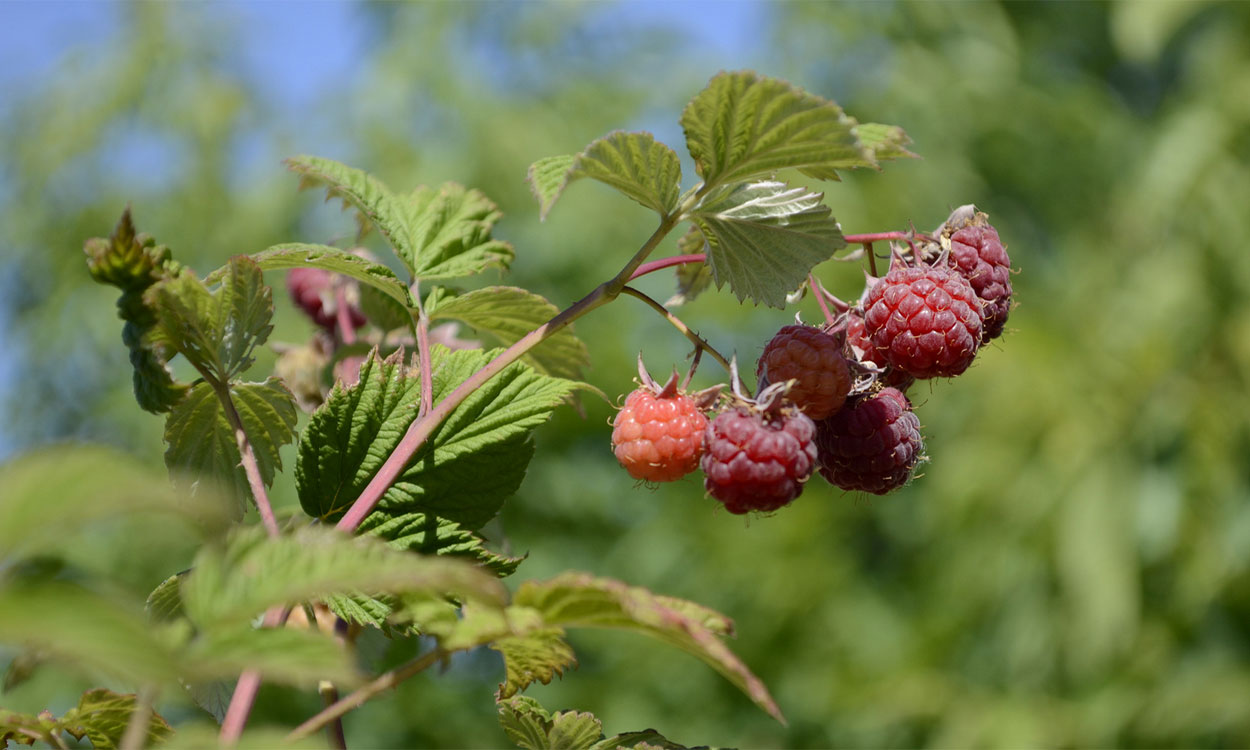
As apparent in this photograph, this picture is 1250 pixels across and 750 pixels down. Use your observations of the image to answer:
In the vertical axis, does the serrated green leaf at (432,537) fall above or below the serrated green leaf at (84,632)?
above

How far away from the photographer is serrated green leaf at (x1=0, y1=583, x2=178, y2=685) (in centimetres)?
36

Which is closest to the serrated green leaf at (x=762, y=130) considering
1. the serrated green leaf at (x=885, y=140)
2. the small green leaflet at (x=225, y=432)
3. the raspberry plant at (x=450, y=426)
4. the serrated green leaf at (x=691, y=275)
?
the raspberry plant at (x=450, y=426)

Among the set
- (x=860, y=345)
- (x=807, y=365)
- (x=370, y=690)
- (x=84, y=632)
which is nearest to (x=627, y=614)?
(x=370, y=690)

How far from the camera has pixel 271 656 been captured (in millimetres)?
428

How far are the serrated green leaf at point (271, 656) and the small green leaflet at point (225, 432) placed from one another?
0.33 metres

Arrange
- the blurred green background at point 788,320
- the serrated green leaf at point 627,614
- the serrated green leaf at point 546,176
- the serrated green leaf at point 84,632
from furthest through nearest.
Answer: the blurred green background at point 788,320, the serrated green leaf at point 546,176, the serrated green leaf at point 627,614, the serrated green leaf at point 84,632

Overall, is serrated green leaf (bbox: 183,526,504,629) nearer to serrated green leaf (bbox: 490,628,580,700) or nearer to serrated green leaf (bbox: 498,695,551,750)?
serrated green leaf (bbox: 490,628,580,700)

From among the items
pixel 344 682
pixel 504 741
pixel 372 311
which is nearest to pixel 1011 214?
pixel 504 741

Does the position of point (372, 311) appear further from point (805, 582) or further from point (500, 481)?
point (805, 582)

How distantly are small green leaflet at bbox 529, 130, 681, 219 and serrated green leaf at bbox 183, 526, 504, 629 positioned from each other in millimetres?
248

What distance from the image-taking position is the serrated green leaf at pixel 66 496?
0.39 m

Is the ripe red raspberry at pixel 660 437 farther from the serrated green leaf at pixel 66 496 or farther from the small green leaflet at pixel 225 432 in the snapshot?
the serrated green leaf at pixel 66 496

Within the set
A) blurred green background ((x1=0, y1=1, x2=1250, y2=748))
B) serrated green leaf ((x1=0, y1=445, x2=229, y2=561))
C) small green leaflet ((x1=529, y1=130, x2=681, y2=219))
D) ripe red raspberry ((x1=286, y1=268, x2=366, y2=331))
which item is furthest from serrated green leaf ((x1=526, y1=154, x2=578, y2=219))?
blurred green background ((x1=0, y1=1, x2=1250, y2=748))

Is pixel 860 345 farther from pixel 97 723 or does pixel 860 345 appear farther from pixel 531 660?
pixel 97 723
